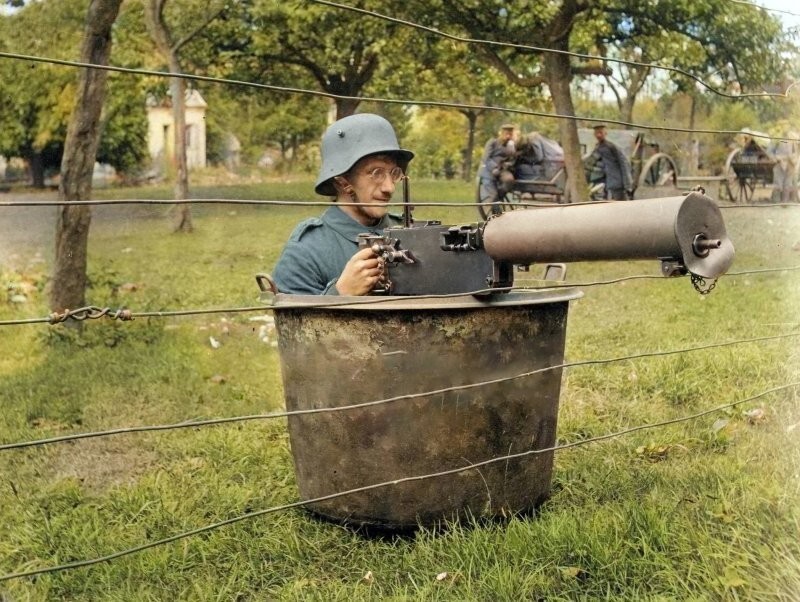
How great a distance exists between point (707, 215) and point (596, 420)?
98.5 inches

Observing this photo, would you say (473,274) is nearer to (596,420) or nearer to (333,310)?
(333,310)

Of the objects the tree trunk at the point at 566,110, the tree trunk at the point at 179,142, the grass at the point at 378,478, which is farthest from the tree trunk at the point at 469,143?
the grass at the point at 378,478

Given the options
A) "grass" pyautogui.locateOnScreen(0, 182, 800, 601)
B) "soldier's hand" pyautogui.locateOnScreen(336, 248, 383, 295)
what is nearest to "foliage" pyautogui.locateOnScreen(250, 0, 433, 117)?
"grass" pyautogui.locateOnScreen(0, 182, 800, 601)

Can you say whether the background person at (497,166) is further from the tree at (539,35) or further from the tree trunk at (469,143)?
the tree trunk at (469,143)

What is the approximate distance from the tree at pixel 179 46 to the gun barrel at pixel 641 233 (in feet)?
39.2

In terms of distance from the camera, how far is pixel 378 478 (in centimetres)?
297

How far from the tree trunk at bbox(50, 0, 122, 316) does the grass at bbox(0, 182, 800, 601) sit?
358mm

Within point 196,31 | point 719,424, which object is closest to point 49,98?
point 196,31

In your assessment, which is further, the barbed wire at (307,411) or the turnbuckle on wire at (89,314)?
the turnbuckle on wire at (89,314)

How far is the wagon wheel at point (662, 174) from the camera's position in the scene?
19300 mm

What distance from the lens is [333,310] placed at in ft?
9.44

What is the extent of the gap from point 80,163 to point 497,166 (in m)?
10.3

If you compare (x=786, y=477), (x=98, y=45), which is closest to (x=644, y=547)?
(x=786, y=477)

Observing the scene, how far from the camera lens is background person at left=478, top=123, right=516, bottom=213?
16.1 m
